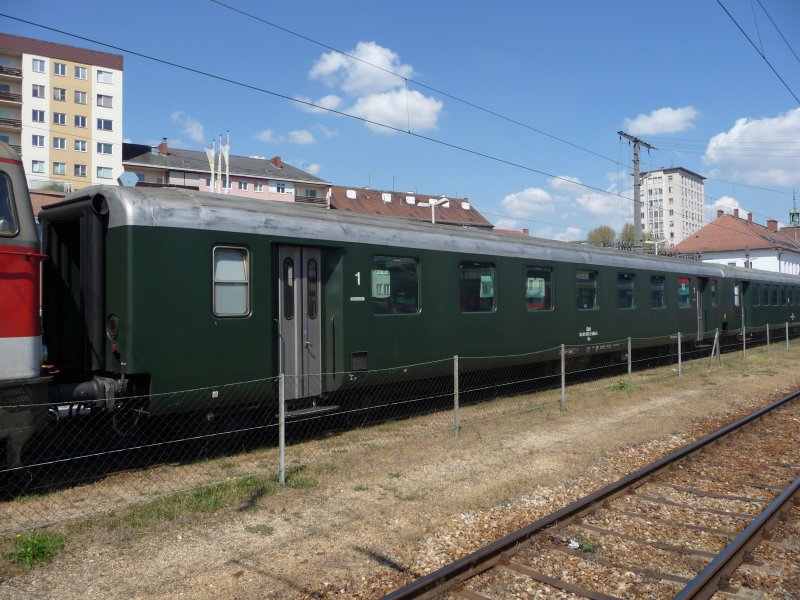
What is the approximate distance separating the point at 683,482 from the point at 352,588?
4.38 metres

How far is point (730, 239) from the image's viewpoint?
60.6m

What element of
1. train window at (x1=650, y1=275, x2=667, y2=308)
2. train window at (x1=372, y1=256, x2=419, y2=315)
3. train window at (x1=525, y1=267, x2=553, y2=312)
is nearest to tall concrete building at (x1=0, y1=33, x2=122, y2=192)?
train window at (x1=650, y1=275, x2=667, y2=308)

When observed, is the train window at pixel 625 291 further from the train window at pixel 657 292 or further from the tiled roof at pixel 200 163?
the tiled roof at pixel 200 163

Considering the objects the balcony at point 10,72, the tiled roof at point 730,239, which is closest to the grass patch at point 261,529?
the balcony at point 10,72

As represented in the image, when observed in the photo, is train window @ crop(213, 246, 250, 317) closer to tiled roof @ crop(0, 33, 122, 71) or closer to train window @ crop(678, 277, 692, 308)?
train window @ crop(678, 277, 692, 308)

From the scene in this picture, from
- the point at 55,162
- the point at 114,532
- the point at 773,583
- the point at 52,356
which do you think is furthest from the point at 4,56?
the point at 773,583

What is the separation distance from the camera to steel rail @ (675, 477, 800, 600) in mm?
4277

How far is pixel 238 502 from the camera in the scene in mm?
6027

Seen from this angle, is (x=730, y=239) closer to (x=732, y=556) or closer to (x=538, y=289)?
(x=538, y=289)

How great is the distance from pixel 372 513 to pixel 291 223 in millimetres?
3928

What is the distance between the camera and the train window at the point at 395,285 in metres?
9.25

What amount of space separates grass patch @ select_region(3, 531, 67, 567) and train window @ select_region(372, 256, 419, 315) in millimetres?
5069

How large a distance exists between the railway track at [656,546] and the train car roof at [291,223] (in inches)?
183

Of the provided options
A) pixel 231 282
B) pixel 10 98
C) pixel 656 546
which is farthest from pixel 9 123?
pixel 656 546
